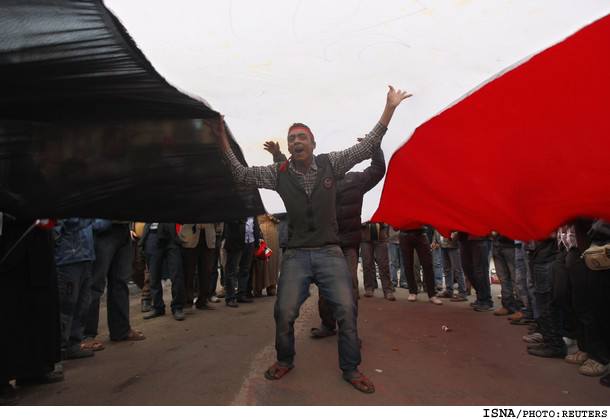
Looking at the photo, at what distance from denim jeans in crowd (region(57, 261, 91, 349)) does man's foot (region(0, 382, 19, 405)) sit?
729 mm

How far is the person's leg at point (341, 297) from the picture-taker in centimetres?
261

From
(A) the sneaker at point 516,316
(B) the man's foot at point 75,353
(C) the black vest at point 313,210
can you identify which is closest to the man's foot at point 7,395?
(B) the man's foot at point 75,353

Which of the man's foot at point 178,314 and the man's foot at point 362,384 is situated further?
the man's foot at point 178,314

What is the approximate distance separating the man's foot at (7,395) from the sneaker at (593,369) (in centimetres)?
410

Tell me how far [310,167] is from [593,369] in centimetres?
270

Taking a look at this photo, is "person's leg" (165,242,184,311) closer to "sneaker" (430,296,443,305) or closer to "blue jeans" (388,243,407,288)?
"sneaker" (430,296,443,305)

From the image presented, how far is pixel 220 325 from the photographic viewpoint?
14.9 ft

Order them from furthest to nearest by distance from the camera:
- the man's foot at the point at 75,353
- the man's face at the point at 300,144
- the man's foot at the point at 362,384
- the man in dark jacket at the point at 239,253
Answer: the man in dark jacket at the point at 239,253, the man's foot at the point at 75,353, the man's face at the point at 300,144, the man's foot at the point at 362,384

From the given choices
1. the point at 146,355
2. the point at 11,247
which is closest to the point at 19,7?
the point at 11,247

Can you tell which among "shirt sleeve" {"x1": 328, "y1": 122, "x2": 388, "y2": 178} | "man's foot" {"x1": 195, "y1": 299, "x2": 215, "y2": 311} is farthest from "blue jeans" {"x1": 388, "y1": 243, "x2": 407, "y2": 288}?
"shirt sleeve" {"x1": 328, "y1": 122, "x2": 388, "y2": 178}

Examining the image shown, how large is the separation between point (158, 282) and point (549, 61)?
16.6ft

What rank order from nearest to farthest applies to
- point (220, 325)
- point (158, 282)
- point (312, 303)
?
point (220, 325)
point (158, 282)
point (312, 303)

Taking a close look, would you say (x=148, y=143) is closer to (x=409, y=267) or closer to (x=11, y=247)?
(x=11, y=247)

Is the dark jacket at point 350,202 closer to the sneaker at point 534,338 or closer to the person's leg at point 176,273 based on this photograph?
the sneaker at point 534,338
